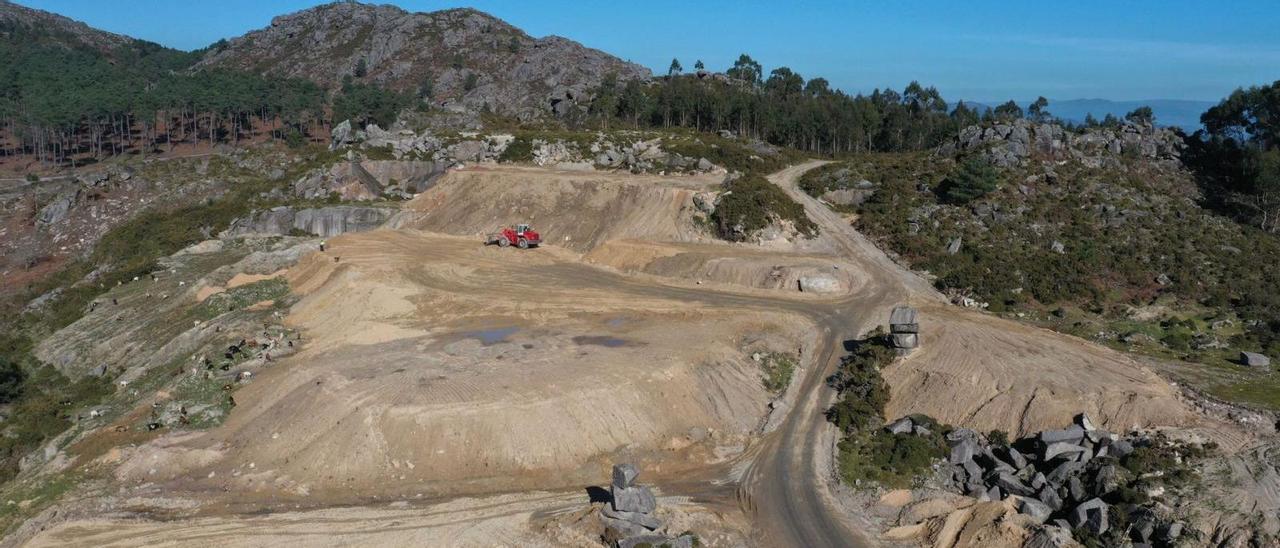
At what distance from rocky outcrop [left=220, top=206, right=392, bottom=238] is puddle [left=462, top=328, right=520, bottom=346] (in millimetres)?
32353

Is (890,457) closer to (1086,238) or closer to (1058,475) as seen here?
(1058,475)

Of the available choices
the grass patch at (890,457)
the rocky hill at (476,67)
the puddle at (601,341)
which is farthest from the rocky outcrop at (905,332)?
the rocky hill at (476,67)

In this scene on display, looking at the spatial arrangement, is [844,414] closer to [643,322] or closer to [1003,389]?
[1003,389]

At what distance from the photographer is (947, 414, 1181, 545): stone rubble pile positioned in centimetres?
2553

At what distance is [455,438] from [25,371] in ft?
121

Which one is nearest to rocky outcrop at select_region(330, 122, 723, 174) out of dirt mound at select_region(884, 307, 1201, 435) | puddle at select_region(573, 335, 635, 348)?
puddle at select_region(573, 335, 635, 348)

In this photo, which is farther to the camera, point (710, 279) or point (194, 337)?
point (710, 279)

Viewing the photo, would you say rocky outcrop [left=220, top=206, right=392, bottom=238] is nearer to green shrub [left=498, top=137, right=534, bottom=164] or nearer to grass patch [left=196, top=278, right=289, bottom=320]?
grass patch [left=196, top=278, right=289, bottom=320]

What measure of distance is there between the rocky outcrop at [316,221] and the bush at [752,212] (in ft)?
106

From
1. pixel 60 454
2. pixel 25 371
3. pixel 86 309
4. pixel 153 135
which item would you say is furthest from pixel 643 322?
pixel 153 135

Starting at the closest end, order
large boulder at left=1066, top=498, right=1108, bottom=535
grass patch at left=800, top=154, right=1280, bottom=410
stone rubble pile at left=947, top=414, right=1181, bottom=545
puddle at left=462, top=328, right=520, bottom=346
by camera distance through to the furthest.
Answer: large boulder at left=1066, top=498, right=1108, bottom=535
stone rubble pile at left=947, top=414, right=1181, bottom=545
puddle at left=462, top=328, right=520, bottom=346
grass patch at left=800, top=154, right=1280, bottom=410

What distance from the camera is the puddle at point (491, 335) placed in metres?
41.1

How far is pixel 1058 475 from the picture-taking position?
94.0ft

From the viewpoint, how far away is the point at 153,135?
13600cm
